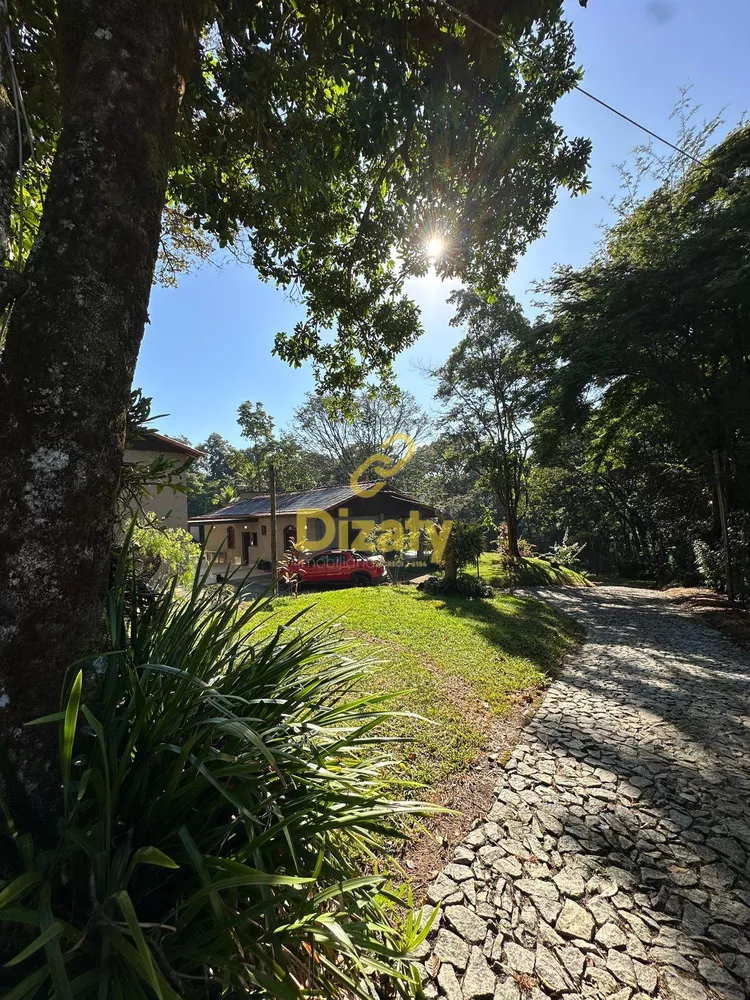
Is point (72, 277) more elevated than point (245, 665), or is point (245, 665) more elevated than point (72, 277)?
point (72, 277)

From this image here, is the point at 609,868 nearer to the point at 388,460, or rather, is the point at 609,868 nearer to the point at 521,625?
the point at 521,625

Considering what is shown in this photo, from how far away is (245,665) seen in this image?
2.00 meters

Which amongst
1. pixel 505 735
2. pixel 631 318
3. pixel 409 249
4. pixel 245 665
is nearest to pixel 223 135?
pixel 409 249

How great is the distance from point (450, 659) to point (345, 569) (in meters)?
9.69

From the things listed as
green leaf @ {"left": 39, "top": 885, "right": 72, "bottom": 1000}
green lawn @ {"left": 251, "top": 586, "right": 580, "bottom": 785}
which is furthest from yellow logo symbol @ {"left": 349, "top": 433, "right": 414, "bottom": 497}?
green leaf @ {"left": 39, "top": 885, "right": 72, "bottom": 1000}

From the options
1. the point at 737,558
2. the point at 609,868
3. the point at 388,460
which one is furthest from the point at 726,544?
the point at 388,460

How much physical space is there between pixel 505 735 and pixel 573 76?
5.15m

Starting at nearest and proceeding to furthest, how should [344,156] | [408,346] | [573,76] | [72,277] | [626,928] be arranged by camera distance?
[72,277]
[626,928]
[573,76]
[344,156]
[408,346]

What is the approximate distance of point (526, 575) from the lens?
1446cm

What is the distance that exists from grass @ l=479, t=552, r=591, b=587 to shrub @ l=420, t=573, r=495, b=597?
2268 mm

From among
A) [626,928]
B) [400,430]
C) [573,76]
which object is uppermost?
[400,430]

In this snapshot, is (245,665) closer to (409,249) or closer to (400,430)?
(409,249)

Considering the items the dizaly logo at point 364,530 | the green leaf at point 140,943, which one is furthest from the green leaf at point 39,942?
the dizaly logo at point 364,530

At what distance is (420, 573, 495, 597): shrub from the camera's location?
35.6 feet
